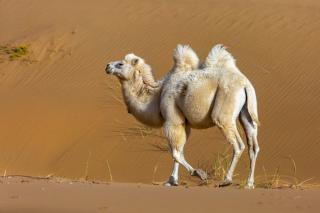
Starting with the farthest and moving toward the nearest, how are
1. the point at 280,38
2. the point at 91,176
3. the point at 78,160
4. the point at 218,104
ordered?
the point at 280,38
the point at 78,160
the point at 91,176
the point at 218,104

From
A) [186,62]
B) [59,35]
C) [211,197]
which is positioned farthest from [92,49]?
[211,197]

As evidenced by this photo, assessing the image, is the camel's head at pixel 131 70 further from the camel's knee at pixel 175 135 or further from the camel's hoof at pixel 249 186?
the camel's hoof at pixel 249 186

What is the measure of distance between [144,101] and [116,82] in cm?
758

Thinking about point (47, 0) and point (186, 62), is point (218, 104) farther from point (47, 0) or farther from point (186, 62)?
point (47, 0)

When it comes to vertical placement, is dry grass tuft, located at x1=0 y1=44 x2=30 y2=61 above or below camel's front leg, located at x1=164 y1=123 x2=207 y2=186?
above

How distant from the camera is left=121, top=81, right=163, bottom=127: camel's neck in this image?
1205 centimetres

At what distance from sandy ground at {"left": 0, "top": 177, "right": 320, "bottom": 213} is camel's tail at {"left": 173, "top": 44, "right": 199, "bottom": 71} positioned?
229 centimetres

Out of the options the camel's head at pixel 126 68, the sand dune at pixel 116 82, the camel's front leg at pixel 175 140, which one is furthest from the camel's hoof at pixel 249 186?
the sand dune at pixel 116 82

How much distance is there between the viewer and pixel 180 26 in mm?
23031

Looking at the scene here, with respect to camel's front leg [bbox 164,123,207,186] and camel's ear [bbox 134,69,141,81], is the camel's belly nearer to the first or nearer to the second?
camel's front leg [bbox 164,123,207,186]

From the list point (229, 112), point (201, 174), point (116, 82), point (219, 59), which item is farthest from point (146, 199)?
point (116, 82)

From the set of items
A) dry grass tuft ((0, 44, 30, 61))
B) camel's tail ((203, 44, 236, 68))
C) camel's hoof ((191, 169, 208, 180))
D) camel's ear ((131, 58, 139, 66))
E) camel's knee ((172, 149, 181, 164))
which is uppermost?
camel's tail ((203, 44, 236, 68))

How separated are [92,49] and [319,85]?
602 cm

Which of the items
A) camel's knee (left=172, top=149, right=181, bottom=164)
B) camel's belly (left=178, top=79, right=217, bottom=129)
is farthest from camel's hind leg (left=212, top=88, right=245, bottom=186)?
camel's knee (left=172, top=149, right=181, bottom=164)
